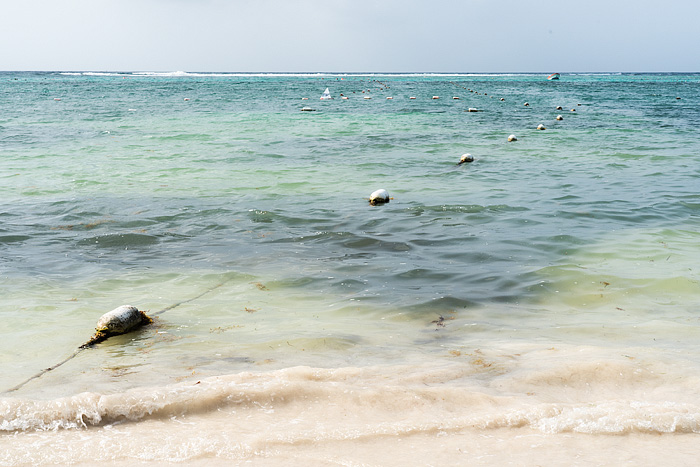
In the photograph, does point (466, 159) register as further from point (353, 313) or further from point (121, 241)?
point (353, 313)

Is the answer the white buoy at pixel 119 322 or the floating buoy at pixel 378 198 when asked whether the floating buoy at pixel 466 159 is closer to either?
the floating buoy at pixel 378 198

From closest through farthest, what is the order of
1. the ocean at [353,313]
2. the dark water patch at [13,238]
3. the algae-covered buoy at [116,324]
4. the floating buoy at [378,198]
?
the ocean at [353,313] → the algae-covered buoy at [116,324] → the dark water patch at [13,238] → the floating buoy at [378,198]

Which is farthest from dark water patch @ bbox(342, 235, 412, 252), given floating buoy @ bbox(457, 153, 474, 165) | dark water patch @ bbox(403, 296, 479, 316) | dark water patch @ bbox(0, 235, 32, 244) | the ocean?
floating buoy @ bbox(457, 153, 474, 165)

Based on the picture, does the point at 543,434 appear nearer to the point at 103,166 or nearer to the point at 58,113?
the point at 103,166

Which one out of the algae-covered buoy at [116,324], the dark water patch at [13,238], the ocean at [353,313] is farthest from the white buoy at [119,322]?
the dark water patch at [13,238]

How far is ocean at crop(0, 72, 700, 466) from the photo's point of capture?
2883 millimetres

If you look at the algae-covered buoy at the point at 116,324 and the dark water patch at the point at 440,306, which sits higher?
the algae-covered buoy at the point at 116,324

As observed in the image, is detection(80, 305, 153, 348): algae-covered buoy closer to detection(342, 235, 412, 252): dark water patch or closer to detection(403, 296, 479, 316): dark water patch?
detection(403, 296, 479, 316): dark water patch

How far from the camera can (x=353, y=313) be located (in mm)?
5223

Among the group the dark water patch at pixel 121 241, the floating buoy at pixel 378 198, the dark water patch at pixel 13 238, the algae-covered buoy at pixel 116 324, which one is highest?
the floating buoy at pixel 378 198

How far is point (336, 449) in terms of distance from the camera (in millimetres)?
2762

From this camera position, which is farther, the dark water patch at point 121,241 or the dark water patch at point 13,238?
the dark water patch at point 13,238

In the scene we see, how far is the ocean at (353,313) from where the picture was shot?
288 cm

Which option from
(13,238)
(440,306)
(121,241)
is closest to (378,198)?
(121,241)
